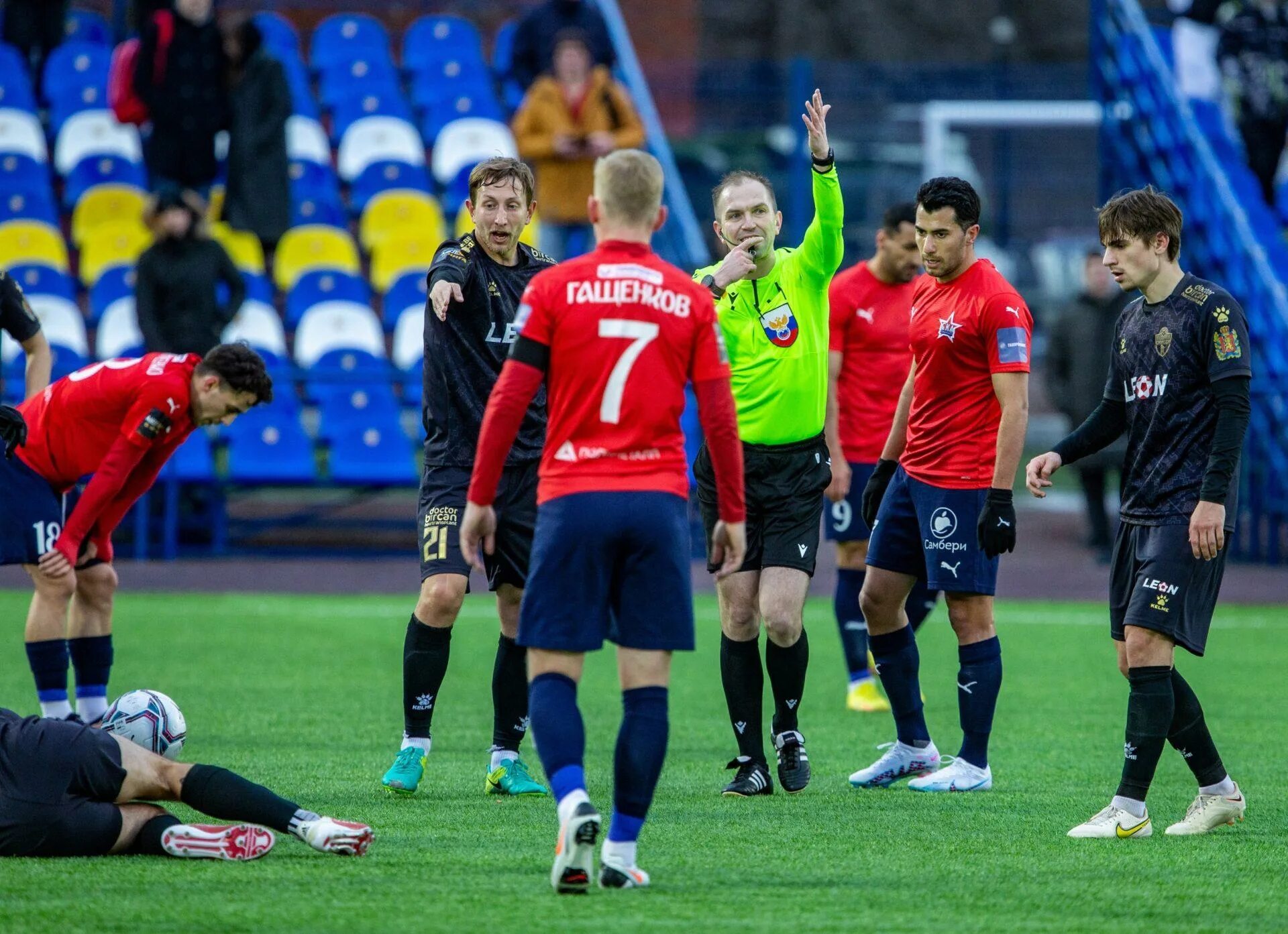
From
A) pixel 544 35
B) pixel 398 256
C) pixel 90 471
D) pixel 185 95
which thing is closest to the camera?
pixel 90 471

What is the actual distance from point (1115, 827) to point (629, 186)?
2587mm

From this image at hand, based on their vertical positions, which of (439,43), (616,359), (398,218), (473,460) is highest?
(439,43)

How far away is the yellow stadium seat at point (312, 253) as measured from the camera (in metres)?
16.1

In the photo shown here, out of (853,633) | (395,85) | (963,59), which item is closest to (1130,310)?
(853,633)

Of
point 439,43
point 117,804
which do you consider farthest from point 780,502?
point 439,43

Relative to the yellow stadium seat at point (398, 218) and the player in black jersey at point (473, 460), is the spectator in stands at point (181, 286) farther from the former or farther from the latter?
the player in black jersey at point (473, 460)

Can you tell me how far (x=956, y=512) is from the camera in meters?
6.45

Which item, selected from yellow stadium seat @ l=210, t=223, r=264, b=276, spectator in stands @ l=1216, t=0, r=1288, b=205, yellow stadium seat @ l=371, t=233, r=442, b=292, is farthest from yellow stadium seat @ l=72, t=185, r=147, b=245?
spectator in stands @ l=1216, t=0, r=1288, b=205

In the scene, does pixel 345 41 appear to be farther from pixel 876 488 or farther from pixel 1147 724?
pixel 1147 724

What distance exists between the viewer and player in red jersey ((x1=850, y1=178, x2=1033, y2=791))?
635cm

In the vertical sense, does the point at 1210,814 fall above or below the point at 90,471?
below

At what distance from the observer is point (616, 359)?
15.8ft

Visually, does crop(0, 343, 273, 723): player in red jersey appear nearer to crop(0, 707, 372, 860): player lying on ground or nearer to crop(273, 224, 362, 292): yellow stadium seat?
crop(0, 707, 372, 860): player lying on ground

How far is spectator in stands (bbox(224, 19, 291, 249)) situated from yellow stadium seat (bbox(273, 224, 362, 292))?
74cm
